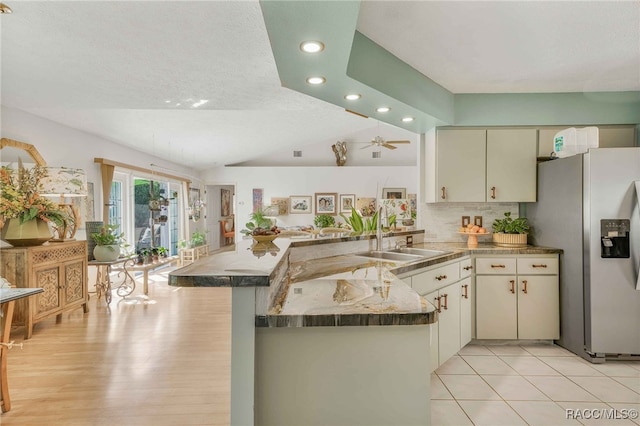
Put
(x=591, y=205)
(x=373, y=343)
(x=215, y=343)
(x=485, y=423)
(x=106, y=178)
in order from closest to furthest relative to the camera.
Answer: (x=373, y=343) → (x=485, y=423) → (x=591, y=205) → (x=215, y=343) → (x=106, y=178)

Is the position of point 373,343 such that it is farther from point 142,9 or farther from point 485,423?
point 142,9

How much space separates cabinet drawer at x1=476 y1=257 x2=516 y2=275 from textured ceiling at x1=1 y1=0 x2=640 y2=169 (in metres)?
1.58

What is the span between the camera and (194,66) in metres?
2.74

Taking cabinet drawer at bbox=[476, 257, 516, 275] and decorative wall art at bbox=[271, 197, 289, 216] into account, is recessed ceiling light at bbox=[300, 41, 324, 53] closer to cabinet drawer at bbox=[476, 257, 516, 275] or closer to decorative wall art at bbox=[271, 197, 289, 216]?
cabinet drawer at bbox=[476, 257, 516, 275]

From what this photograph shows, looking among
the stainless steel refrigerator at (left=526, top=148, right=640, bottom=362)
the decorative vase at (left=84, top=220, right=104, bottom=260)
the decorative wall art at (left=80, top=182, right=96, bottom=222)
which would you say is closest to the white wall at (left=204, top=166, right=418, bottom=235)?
the decorative wall art at (left=80, top=182, right=96, bottom=222)

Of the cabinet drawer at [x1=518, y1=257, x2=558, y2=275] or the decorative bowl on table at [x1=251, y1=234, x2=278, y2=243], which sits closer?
the decorative bowl on table at [x1=251, y1=234, x2=278, y2=243]

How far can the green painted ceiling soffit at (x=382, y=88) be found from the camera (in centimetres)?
161

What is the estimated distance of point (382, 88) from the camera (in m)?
2.50

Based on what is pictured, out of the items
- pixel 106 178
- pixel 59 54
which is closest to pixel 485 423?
pixel 59 54

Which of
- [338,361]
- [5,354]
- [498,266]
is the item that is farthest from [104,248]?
[498,266]

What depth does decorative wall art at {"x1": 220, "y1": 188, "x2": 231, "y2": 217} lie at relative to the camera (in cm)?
1177

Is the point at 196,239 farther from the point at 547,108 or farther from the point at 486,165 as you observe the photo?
the point at 547,108

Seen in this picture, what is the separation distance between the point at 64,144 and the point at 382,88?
4365 millimetres

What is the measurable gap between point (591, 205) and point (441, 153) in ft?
4.24
